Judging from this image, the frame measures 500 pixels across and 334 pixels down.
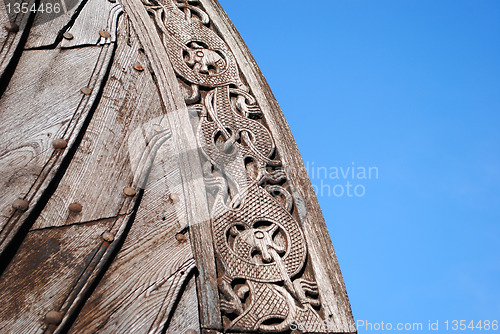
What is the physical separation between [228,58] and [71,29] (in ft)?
2.35

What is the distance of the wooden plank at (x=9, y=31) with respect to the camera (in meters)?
2.10

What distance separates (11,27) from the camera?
2229 millimetres

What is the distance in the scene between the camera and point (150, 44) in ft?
8.02

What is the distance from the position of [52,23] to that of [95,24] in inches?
7.2

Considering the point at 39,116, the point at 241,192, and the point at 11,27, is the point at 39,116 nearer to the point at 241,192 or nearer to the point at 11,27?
the point at 11,27

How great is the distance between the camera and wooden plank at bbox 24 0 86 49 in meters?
2.30

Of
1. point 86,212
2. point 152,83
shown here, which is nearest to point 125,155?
point 86,212

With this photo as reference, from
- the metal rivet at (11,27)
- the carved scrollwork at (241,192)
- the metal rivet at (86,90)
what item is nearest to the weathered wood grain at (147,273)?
the carved scrollwork at (241,192)

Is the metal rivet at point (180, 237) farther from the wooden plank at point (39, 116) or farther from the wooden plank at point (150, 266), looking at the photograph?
the wooden plank at point (39, 116)

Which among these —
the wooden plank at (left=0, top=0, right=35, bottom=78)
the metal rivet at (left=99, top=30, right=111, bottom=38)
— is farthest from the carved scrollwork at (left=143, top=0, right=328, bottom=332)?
the wooden plank at (left=0, top=0, right=35, bottom=78)

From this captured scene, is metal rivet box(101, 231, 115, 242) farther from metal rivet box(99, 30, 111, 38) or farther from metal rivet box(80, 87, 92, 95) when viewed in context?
metal rivet box(99, 30, 111, 38)

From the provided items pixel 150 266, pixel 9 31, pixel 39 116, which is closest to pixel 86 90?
pixel 39 116

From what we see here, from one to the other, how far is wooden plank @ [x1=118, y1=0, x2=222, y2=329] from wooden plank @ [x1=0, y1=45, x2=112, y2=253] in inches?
9.2

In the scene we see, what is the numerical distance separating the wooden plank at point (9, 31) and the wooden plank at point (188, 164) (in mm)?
487
